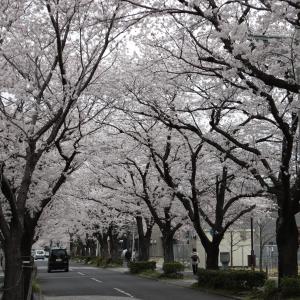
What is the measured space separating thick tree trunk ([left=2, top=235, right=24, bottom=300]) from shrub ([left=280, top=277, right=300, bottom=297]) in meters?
6.93

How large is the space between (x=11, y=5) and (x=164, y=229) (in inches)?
794

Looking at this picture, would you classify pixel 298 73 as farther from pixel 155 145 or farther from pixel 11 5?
pixel 155 145

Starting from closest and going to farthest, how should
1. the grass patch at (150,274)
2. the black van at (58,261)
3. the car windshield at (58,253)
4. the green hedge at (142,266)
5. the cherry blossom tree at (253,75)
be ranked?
the cherry blossom tree at (253,75) → the grass patch at (150,274) → the green hedge at (142,266) → the black van at (58,261) → the car windshield at (58,253)

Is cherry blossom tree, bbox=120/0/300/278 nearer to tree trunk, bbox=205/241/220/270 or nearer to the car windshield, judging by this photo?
tree trunk, bbox=205/241/220/270

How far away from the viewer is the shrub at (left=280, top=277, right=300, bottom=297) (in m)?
13.7

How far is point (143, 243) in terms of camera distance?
35.2 m

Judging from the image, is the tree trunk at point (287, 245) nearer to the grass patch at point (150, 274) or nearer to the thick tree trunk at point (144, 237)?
the grass patch at point (150, 274)

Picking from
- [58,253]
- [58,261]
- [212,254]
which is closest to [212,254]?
[212,254]

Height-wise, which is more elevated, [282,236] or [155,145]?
→ [155,145]

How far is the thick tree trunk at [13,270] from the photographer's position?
1055 cm

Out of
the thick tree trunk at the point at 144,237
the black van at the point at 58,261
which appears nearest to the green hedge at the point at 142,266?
the thick tree trunk at the point at 144,237

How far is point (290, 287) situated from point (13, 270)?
23.8ft

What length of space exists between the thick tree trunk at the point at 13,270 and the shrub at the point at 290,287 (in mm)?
6933

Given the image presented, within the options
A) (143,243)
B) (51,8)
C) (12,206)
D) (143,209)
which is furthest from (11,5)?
(143,243)
